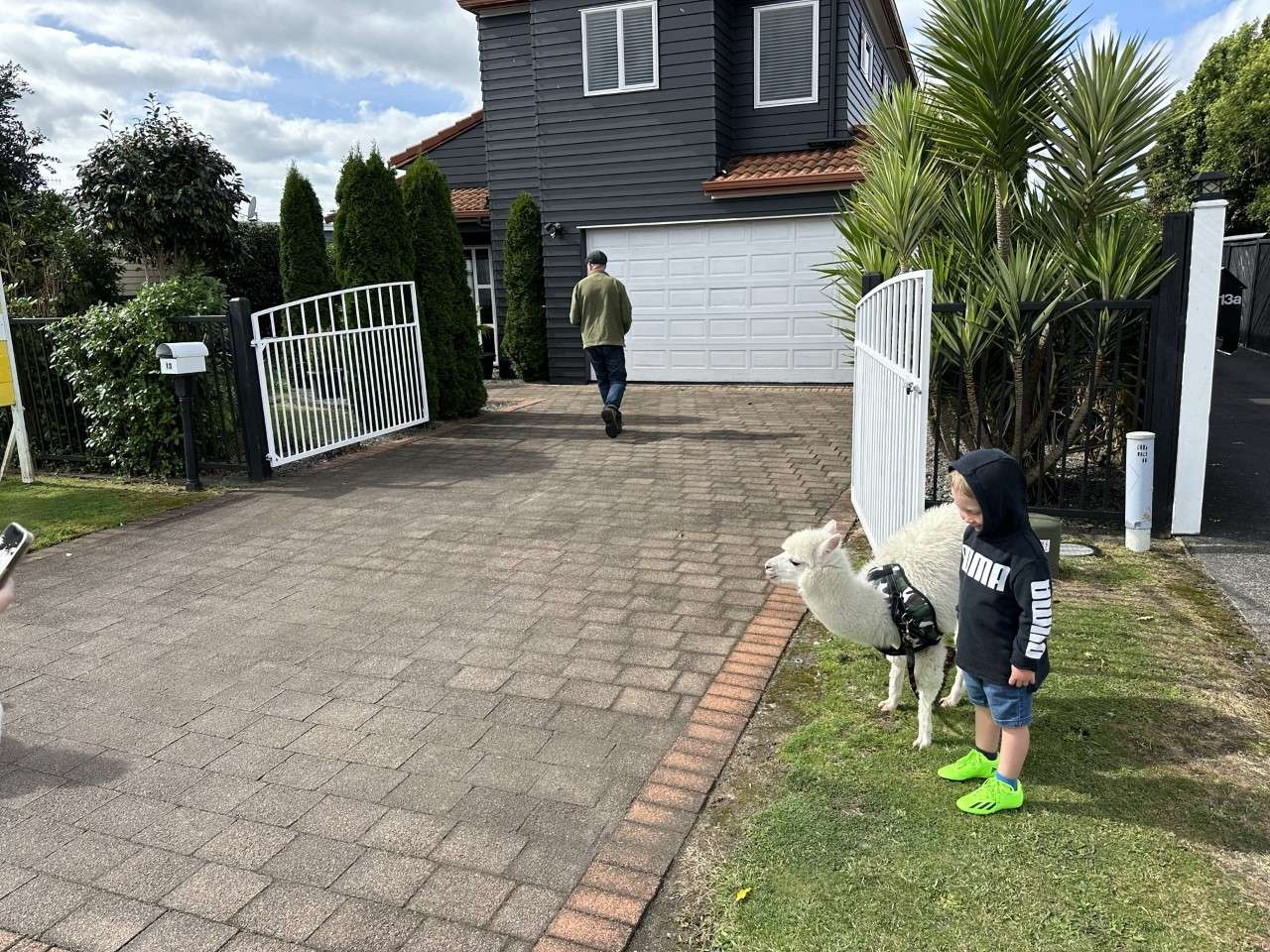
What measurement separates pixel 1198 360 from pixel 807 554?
13.2ft

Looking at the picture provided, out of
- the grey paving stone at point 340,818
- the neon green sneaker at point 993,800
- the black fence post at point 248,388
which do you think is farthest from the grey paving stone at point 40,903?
the black fence post at point 248,388

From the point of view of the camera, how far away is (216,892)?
104 inches

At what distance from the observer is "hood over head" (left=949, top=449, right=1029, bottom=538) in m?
2.72

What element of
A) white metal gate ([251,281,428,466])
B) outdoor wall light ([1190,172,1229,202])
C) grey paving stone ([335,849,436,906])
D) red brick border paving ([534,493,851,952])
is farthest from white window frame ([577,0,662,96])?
grey paving stone ([335,849,436,906])

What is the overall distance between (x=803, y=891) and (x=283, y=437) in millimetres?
7277

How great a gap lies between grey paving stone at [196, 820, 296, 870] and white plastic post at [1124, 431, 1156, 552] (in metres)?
5.11

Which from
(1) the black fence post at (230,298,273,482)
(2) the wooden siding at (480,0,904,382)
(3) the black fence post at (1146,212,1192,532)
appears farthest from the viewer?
(2) the wooden siding at (480,0,904,382)

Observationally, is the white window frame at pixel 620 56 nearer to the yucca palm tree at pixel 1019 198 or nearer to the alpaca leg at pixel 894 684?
the yucca palm tree at pixel 1019 198

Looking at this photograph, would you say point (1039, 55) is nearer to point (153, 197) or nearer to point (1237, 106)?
point (153, 197)

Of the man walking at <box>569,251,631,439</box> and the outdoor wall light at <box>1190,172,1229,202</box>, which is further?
the man walking at <box>569,251,631,439</box>

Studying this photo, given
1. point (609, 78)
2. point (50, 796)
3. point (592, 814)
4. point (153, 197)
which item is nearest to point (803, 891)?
point (592, 814)

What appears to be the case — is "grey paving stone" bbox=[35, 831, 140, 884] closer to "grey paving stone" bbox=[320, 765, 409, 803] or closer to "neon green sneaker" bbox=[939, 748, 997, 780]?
"grey paving stone" bbox=[320, 765, 409, 803]

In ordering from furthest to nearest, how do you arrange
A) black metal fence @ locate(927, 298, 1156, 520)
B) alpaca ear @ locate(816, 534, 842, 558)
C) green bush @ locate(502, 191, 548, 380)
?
green bush @ locate(502, 191, 548, 380), black metal fence @ locate(927, 298, 1156, 520), alpaca ear @ locate(816, 534, 842, 558)

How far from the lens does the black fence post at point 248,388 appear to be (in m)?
7.97
